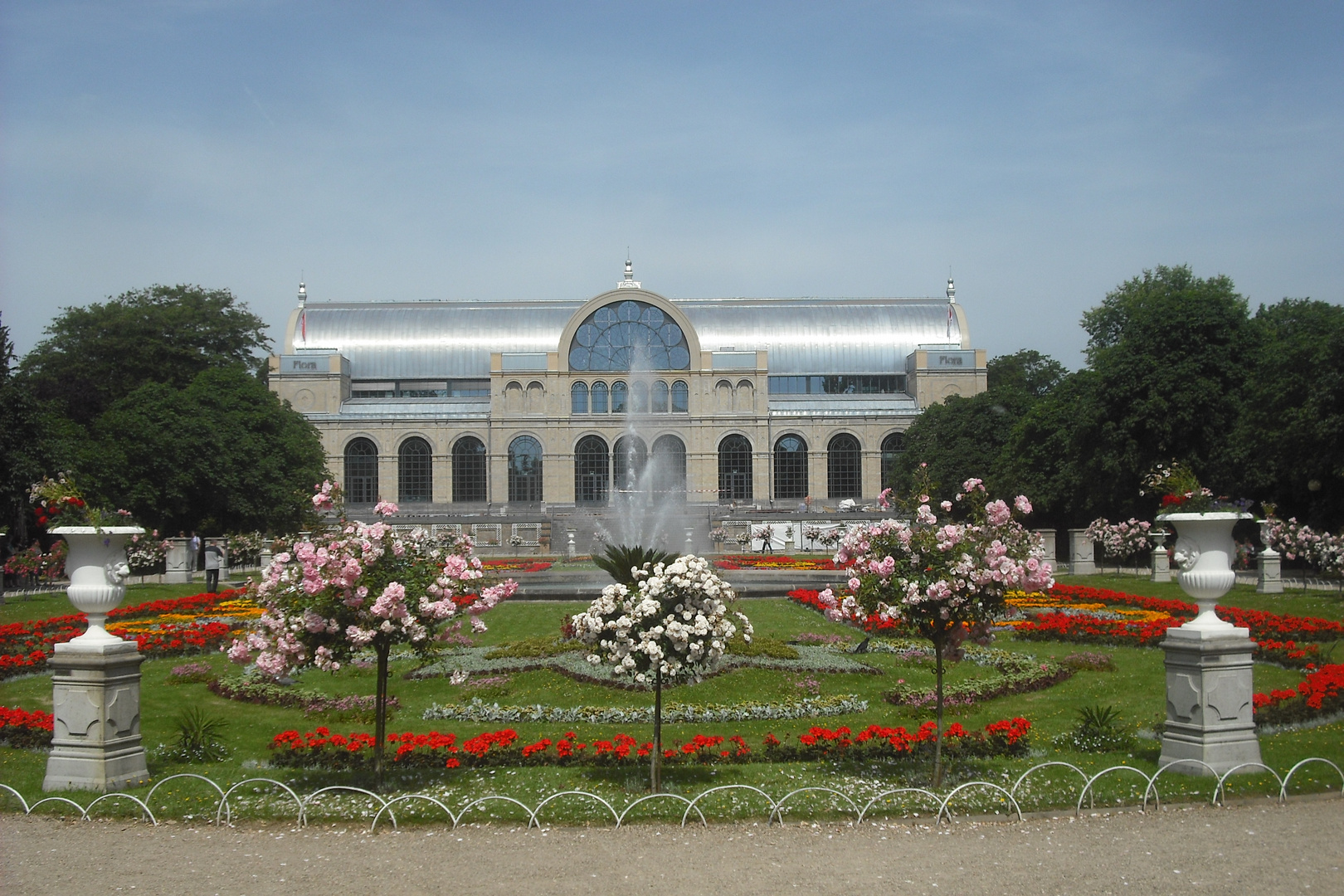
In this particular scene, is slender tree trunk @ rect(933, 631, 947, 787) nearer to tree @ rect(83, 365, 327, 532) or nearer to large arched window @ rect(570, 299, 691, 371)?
tree @ rect(83, 365, 327, 532)

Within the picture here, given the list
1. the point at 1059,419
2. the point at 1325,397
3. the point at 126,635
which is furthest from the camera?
the point at 1059,419

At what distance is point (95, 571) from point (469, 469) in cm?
6103

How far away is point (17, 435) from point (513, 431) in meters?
37.1

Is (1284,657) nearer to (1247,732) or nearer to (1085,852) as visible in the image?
(1247,732)

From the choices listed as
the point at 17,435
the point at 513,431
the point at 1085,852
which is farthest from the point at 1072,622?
the point at 513,431

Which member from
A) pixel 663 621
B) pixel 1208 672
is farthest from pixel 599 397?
pixel 1208 672

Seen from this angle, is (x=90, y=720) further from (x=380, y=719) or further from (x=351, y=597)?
(x=351, y=597)

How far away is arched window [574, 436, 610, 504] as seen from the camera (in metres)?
71.6

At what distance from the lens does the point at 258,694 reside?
17031 millimetres

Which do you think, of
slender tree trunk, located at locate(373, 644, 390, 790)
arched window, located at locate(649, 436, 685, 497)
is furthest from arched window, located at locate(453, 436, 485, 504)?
slender tree trunk, located at locate(373, 644, 390, 790)

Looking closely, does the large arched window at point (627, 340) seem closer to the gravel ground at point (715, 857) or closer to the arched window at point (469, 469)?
the arched window at point (469, 469)

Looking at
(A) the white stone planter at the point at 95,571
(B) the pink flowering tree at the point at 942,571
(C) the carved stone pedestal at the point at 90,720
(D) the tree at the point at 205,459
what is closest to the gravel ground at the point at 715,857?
(C) the carved stone pedestal at the point at 90,720

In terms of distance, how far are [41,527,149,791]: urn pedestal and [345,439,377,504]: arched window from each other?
61312mm

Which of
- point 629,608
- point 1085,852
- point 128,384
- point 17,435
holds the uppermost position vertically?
point 128,384
